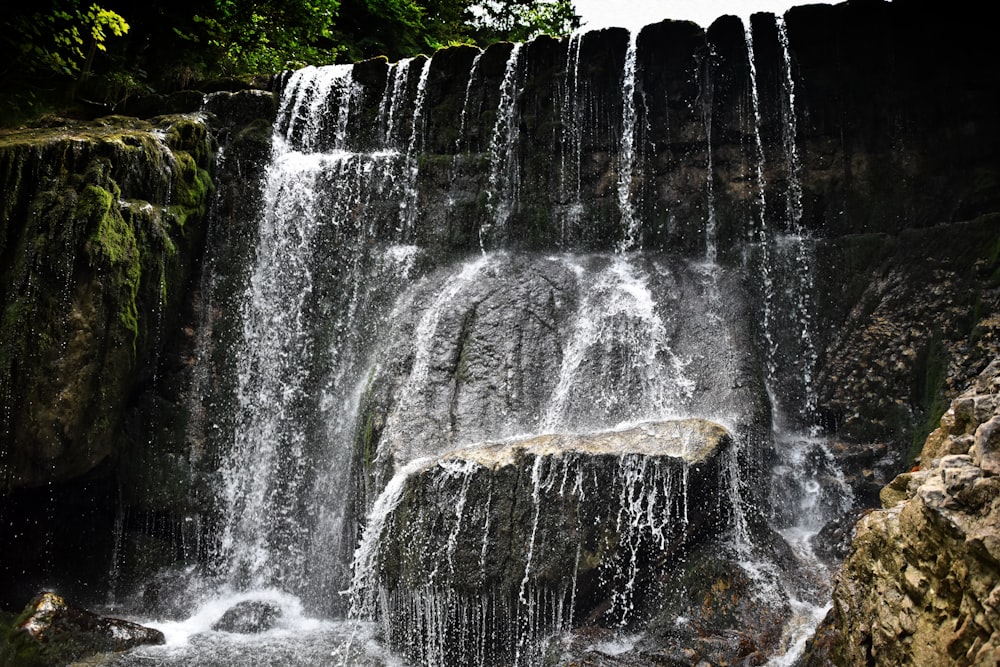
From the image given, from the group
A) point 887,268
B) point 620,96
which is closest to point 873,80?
point 887,268

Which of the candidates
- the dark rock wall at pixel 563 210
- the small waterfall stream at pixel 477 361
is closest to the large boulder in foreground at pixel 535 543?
the small waterfall stream at pixel 477 361

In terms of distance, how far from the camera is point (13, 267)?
24.8ft

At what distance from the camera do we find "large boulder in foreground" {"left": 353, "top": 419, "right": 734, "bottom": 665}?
19.2 ft

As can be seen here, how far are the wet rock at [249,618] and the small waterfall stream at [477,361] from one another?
0.20 m

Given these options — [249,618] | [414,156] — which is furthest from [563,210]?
[249,618]

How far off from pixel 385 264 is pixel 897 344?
6468 mm

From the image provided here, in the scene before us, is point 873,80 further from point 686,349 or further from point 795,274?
point 686,349

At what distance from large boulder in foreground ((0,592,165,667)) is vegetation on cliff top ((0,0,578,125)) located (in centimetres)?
661

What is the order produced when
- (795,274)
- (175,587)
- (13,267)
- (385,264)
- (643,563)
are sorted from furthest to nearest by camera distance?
(385,264)
(795,274)
(175,587)
(13,267)
(643,563)

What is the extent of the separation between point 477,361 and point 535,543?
2.84 m

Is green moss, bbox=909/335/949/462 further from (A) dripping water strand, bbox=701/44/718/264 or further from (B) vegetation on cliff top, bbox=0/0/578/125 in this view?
(B) vegetation on cliff top, bbox=0/0/578/125

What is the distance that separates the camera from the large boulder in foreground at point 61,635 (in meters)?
6.30

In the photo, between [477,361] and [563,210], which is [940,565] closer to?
[477,361]

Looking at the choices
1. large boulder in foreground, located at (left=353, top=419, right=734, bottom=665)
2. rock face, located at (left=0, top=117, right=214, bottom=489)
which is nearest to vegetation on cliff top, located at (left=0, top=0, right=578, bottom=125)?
rock face, located at (left=0, top=117, right=214, bottom=489)
